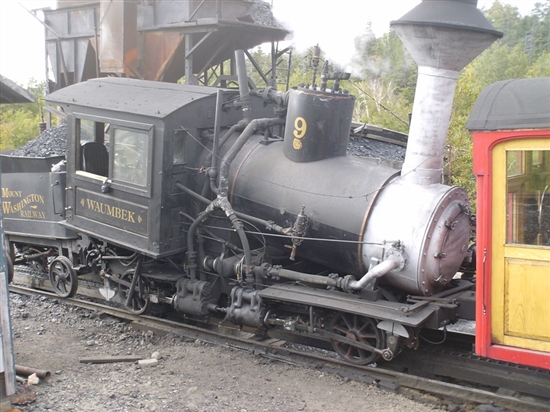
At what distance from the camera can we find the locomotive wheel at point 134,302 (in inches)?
287

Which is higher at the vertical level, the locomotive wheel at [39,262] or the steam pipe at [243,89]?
the steam pipe at [243,89]

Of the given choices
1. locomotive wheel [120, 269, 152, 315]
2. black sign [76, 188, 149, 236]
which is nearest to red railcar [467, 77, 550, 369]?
black sign [76, 188, 149, 236]

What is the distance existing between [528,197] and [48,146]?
1076 centimetres

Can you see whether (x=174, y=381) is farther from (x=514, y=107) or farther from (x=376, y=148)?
(x=376, y=148)

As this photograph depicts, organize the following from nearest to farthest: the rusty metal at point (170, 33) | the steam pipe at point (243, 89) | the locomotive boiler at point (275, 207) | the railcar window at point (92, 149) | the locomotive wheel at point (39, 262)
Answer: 1. the locomotive boiler at point (275, 207)
2. the steam pipe at point (243, 89)
3. the railcar window at point (92, 149)
4. the locomotive wheel at point (39, 262)
5. the rusty metal at point (170, 33)

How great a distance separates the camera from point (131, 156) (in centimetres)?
664

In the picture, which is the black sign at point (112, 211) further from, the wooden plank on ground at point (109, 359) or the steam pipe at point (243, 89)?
the steam pipe at point (243, 89)

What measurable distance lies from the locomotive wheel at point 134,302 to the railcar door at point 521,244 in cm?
419

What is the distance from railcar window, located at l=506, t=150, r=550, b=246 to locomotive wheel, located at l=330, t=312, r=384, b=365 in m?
1.64

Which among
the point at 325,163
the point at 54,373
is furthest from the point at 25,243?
the point at 325,163

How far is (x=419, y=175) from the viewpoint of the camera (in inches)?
215

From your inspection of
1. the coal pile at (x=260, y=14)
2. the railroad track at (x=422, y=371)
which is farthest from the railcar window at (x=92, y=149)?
the coal pile at (x=260, y=14)

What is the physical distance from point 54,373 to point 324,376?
2554 millimetres

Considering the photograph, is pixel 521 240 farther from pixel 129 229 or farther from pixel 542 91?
pixel 129 229
